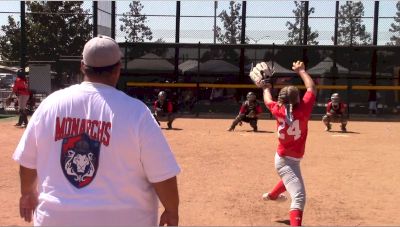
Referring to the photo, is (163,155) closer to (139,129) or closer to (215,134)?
(139,129)

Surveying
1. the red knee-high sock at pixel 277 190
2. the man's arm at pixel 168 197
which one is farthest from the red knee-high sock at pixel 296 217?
the man's arm at pixel 168 197

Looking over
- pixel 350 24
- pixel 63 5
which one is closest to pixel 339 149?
pixel 350 24

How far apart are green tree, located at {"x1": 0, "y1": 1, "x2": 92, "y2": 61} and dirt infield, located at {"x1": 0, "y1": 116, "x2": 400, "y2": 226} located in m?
17.4

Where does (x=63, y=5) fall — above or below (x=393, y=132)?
above

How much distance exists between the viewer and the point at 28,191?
2920 mm

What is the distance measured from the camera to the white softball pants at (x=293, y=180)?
18.1 feet

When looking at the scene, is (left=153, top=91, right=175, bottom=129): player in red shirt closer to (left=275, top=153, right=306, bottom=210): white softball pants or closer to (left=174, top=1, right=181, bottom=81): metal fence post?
(left=174, top=1, right=181, bottom=81): metal fence post

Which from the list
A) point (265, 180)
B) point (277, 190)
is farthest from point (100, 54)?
point (265, 180)

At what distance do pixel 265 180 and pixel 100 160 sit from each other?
250 inches

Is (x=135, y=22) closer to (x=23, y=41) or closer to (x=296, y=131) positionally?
(x=23, y=41)

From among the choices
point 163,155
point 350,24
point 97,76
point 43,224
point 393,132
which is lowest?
point 393,132

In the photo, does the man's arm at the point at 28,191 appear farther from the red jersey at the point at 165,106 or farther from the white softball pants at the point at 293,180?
the red jersey at the point at 165,106

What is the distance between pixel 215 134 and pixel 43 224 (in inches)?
524

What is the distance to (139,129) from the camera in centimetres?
252
